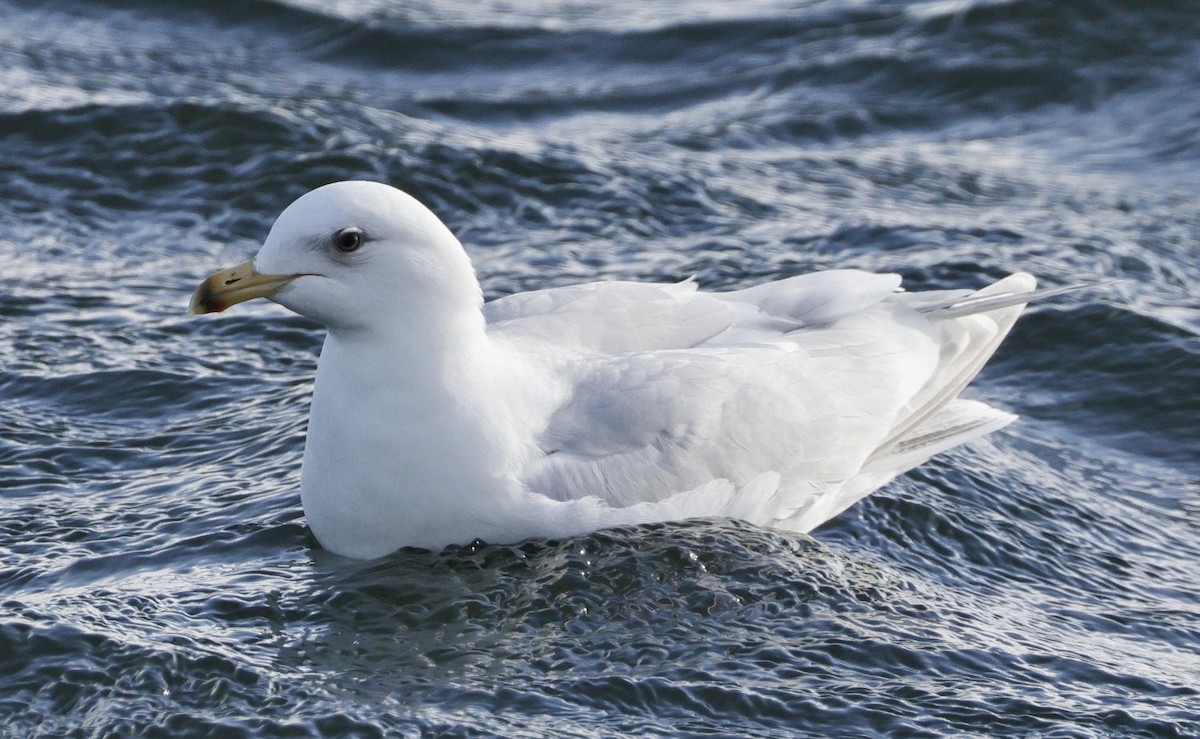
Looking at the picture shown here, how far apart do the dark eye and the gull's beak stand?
7.1 inches

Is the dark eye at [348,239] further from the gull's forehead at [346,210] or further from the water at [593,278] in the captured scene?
the water at [593,278]

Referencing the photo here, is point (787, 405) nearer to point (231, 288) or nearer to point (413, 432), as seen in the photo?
point (413, 432)

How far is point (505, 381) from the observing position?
593cm

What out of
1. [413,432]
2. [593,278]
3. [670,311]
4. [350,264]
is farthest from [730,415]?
[593,278]

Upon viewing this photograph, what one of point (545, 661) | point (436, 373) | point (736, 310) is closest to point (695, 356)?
point (736, 310)

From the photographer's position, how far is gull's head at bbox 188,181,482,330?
553cm

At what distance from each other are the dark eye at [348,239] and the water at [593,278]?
1.09 m

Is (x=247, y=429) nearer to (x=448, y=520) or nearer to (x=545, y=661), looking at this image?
(x=448, y=520)

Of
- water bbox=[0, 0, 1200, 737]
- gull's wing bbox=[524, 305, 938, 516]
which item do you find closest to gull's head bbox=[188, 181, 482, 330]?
gull's wing bbox=[524, 305, 938, 516]

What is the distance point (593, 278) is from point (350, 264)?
3.43 metres

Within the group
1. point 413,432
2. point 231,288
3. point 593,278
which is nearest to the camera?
point 231,288

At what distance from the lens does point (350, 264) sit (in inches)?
221

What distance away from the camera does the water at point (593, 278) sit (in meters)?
5.32

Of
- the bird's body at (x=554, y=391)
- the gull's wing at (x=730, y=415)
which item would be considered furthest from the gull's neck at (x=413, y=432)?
→ the gull's wing at (x=730, y=415)
